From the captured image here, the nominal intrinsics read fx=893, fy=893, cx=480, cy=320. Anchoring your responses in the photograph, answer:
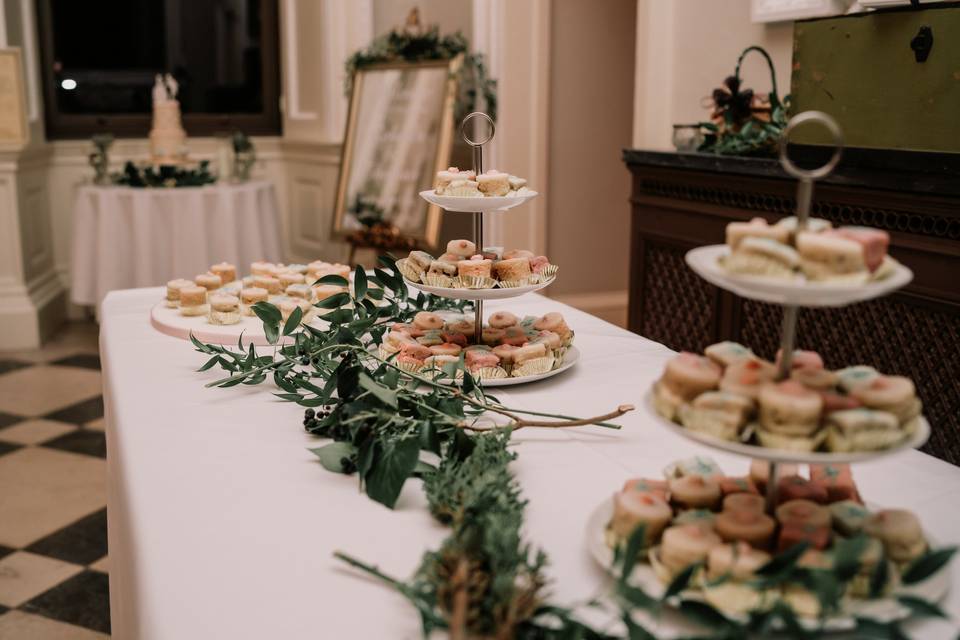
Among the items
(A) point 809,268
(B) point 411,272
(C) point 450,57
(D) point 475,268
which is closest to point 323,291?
(B) point 411,272

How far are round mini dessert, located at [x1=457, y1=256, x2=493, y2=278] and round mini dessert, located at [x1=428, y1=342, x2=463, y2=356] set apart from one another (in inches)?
4.6

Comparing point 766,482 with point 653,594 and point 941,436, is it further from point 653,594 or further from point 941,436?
point 941,436

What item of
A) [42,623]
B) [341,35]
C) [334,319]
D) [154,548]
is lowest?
[42,623]

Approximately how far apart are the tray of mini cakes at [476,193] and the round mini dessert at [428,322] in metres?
0.19

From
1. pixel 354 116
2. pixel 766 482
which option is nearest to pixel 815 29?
pixel 766 482

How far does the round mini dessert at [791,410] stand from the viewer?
745mm

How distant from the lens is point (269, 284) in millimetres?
1881

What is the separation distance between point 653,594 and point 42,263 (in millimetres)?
5192

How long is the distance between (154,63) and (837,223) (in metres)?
4.95

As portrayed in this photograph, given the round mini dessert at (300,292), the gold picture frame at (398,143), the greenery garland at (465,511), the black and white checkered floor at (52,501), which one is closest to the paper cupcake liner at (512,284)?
A: the greenery garland at (465,511)

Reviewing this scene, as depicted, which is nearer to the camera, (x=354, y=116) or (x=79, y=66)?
(x=354, y=116)

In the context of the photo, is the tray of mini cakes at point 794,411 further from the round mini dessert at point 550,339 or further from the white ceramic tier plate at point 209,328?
the white ceramic tier plate at point 209,328

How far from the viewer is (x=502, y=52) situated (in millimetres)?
A: 4422

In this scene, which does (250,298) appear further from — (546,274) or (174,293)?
(546,274)
